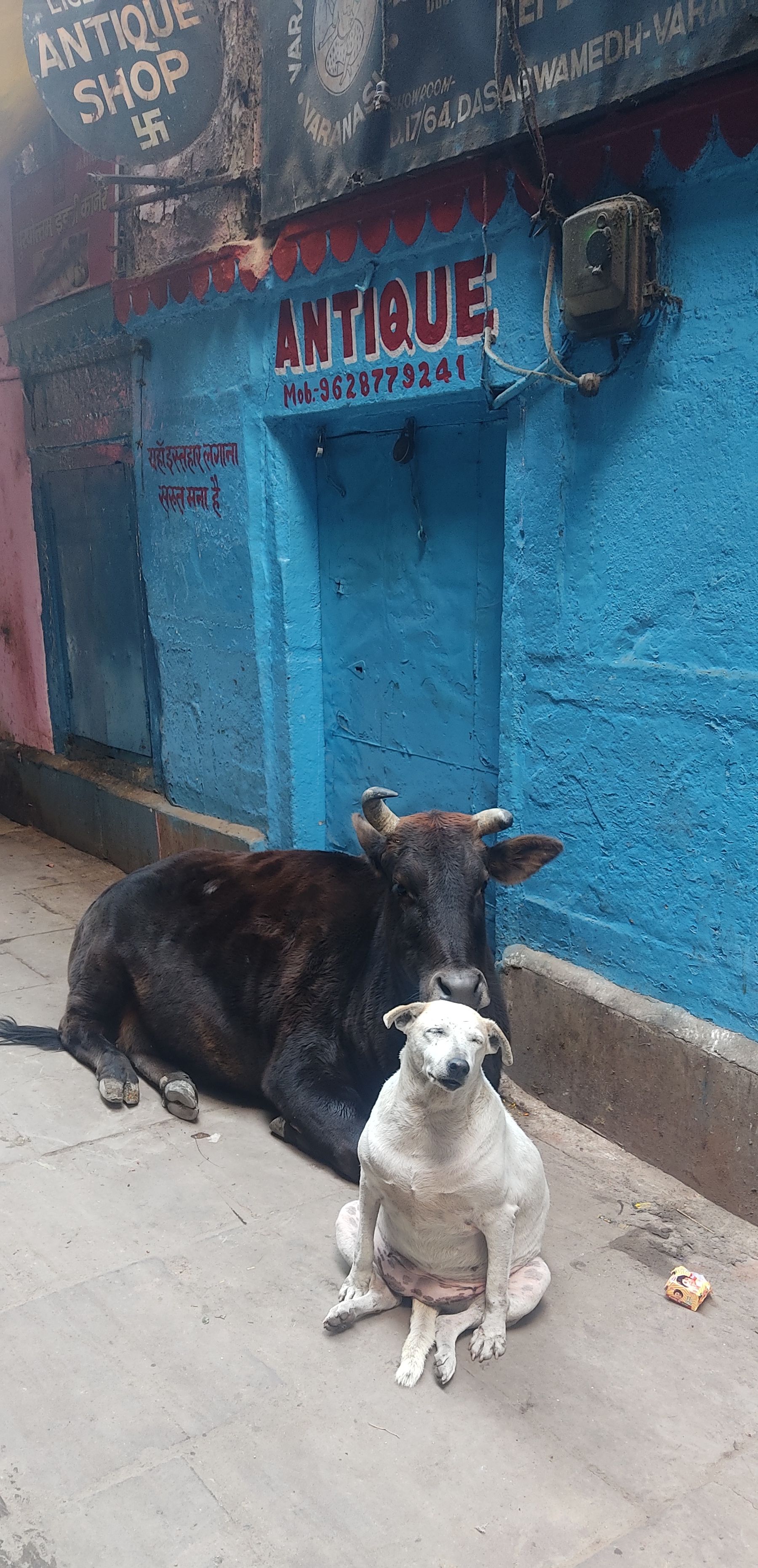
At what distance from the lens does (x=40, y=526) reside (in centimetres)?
938

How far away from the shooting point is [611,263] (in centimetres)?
394

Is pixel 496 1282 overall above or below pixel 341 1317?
above

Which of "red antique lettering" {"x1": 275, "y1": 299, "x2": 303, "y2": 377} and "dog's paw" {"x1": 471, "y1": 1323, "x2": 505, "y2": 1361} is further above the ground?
"red antique lettering" {"x1": 275, "y1": 299, "x2": 303, "y2": 377}

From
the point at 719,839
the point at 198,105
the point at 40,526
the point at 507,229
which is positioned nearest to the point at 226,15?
the point at 198,105

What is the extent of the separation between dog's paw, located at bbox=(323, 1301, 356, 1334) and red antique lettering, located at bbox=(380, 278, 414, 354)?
156 inches

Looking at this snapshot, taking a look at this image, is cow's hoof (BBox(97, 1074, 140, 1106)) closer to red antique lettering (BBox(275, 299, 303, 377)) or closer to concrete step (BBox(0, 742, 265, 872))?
concrete step (BBox(0, 742, 265, 872))

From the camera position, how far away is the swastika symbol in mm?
5891

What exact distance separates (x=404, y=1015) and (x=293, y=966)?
5.48 ft

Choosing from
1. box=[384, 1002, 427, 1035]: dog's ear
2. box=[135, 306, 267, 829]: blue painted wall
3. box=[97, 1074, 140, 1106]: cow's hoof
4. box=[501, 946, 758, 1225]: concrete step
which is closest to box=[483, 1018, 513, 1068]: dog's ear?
box=[384, 1002, 427, 1035]: dog's ear

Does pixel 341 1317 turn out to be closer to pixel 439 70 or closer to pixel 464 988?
pixel 464 988

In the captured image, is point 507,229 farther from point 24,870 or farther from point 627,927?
point 24,870

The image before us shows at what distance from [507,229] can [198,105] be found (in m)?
2.19

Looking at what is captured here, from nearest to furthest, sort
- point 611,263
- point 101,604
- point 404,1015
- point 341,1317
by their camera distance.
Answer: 1. point 404,1015
2. point 341,1317
3. point 611,263
4. point 101,604

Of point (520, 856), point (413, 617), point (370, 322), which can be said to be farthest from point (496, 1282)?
point (370, 322)
